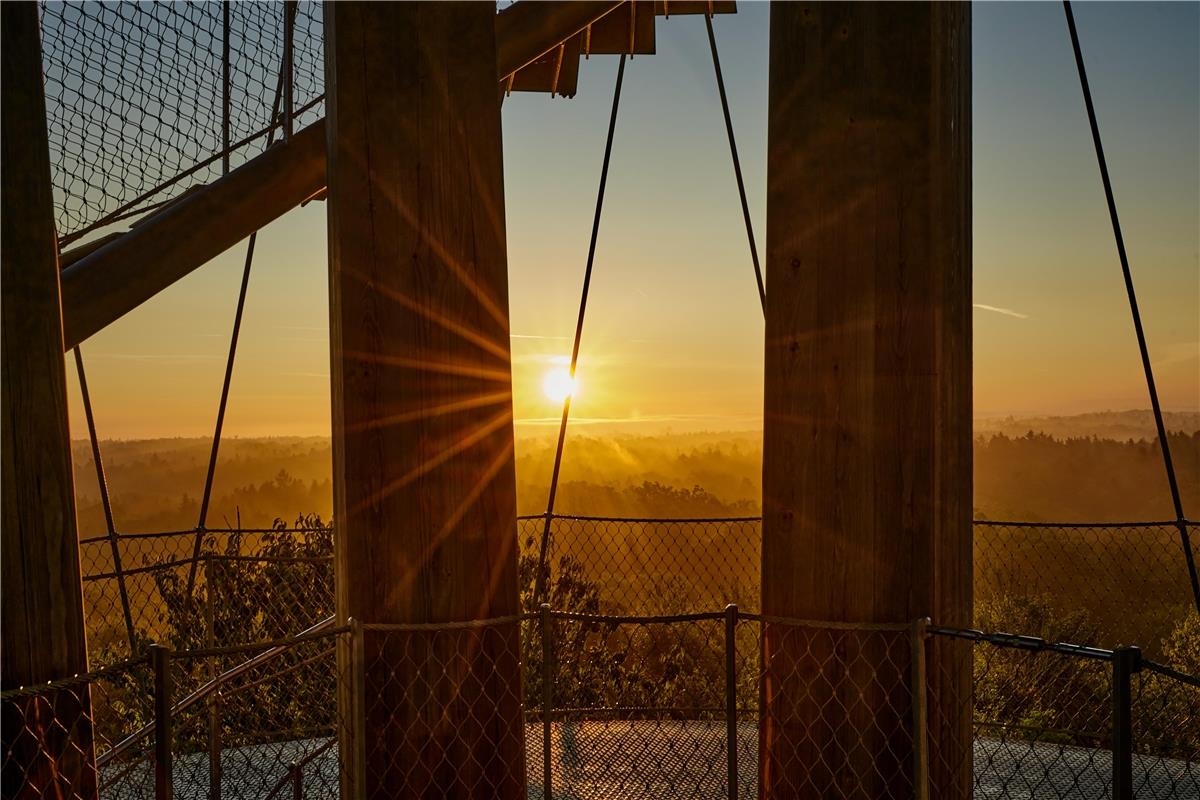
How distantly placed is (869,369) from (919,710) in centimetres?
82

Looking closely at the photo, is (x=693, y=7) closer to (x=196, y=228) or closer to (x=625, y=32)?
(x=625, y=32)

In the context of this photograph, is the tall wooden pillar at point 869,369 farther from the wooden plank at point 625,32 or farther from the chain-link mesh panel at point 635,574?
the chain-link mesh panel at point 635,574

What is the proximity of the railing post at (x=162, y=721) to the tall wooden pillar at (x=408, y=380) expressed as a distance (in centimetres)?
45

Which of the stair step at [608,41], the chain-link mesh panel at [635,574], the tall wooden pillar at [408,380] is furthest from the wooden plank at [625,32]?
the chain-link mesh panel at [635,574]

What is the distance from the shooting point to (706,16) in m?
5.22

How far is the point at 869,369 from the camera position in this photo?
8.32 feet

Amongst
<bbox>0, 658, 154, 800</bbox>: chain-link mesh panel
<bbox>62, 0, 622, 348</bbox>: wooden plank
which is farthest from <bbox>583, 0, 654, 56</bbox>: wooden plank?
<bbox>0, 658, 154, 800</bbox>: chain-link mesh panel

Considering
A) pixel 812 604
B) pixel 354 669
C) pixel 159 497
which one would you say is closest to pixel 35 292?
pixel 354 669

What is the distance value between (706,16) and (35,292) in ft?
→ 12.1

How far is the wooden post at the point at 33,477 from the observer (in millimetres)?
2492

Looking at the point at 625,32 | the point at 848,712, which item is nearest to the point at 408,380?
the point at 848,712

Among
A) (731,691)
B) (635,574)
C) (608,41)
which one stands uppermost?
(608,41)

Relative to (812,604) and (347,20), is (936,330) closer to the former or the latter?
(812,604)

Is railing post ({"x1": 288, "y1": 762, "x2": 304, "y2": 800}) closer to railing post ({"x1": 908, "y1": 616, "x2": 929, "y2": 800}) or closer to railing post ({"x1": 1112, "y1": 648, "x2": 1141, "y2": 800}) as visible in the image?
railing post ({"x1": 908, "y1": 616, "x2": 929, "y2": 800})
